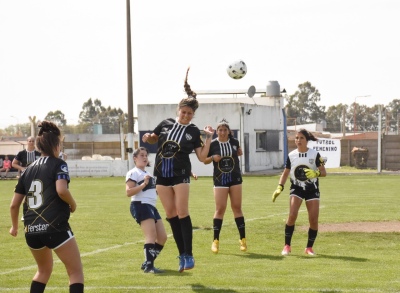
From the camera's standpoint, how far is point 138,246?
Answer: 14883 mm

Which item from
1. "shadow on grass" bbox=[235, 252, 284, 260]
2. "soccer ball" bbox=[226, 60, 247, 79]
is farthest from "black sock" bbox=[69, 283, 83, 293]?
"soccer ball" bbox=[226, 60, 247, 79]

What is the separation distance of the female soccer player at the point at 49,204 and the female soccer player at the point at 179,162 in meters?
3.01

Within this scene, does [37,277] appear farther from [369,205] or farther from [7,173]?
[7,173]

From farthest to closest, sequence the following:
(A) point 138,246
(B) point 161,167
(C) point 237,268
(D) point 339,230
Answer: (D) point 339,230 < (A) point 138,246 < (C) point 237,268 < (B) point 161,167

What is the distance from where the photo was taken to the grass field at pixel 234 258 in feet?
34.7

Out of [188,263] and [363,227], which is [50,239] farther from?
[363,227]

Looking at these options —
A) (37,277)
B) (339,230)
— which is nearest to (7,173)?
(339,230)

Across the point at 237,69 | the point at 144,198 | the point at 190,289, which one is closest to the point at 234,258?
the point at 144,198

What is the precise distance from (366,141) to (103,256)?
4126cm

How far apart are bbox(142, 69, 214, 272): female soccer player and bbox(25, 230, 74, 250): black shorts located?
315 centimetres

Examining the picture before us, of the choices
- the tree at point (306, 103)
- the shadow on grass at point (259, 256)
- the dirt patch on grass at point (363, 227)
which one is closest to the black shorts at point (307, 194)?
the shadow on grass at point (259, 256)

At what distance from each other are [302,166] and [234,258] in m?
1.85

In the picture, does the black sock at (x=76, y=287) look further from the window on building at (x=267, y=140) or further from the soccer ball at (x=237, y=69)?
the window on building at (x=267, y=140)

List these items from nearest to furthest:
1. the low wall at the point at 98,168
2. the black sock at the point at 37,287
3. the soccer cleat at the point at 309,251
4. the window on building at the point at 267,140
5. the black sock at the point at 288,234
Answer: the black sock at the point at 37,287 < the soccer cleat at the point at 309,251 < the black sock at the point at 288,234 < the low wall at the point at 98,168 < the window on building at the point at 267,140
